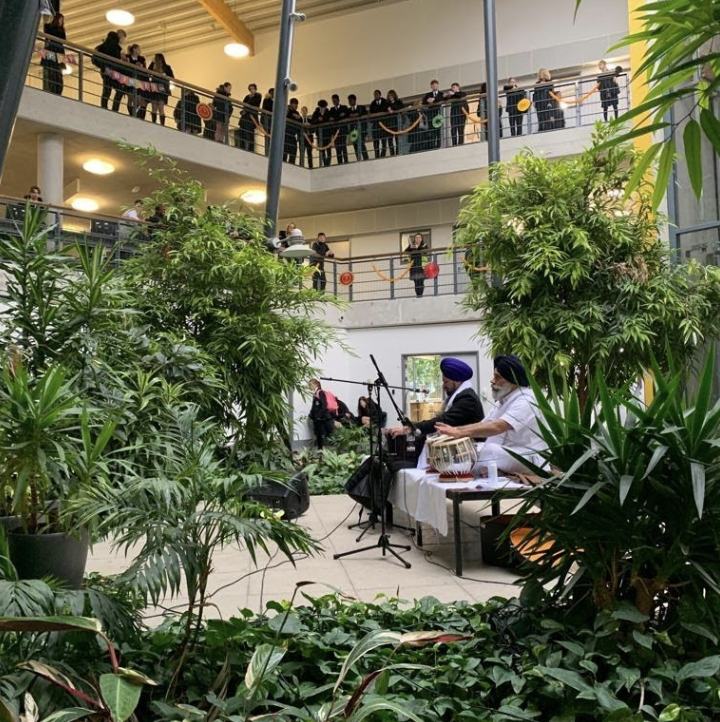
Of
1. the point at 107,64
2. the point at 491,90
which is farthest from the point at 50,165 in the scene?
the point at 491,90

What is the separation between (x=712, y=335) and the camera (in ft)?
20.6

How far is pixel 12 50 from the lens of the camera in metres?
1.06

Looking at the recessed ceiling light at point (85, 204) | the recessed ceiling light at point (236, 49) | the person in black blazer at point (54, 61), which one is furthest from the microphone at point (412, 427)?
the recessed ceiling light at point (236, 49)

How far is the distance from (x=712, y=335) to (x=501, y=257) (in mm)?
1991

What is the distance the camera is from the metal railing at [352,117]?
538 inches

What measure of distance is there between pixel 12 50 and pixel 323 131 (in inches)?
641

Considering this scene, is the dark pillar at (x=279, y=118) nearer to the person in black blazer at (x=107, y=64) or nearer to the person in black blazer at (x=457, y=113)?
the person in black blazer at (x=107, y=64)

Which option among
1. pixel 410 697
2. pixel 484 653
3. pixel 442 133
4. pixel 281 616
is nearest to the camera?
pixel 410 697

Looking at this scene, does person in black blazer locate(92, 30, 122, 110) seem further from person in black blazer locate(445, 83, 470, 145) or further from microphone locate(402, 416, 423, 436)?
microphone locate(402, 416, 423, 436)

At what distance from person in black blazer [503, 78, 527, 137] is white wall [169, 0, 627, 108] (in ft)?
6.39

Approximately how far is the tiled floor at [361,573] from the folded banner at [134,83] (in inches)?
408

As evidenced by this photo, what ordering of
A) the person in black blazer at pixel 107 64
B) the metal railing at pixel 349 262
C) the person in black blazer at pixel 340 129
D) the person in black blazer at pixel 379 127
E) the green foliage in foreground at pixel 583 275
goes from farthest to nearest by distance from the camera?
the person in black blazer at pixel 340 129, the person in black blazer at pixel 379 127, the person in black blazer at pixel 107 64, the metal railing at pixel 349 262, the green foliage in foreground at pixel 583 275

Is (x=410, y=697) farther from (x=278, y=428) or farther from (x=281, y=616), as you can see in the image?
(x=278, y=428)

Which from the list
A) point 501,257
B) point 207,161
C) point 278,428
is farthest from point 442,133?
point 278,428
